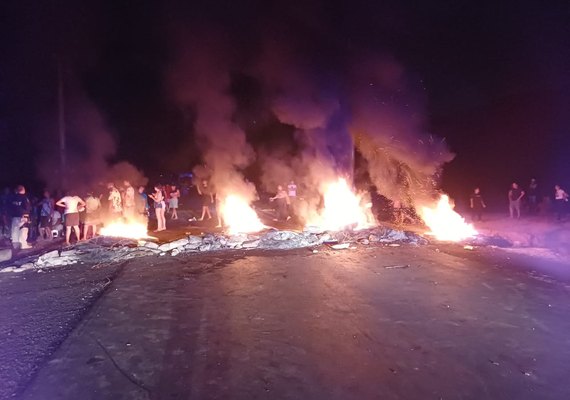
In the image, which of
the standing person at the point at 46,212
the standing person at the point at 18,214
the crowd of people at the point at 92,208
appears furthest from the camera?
the standing person at the point at 46,212

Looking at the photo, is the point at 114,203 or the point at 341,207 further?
the point at 341,207

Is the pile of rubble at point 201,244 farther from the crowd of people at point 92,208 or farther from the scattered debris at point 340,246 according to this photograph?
the crowd of people at point 92,208

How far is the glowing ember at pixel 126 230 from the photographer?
12.6 m

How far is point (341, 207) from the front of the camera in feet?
52.1

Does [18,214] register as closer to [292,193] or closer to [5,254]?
[5,254]

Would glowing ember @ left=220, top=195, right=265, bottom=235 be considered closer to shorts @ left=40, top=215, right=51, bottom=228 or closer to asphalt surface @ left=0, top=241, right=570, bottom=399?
shorts @ left=40, top=215, right=51, bottom=228

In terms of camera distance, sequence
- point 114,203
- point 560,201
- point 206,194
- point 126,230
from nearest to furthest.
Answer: point 114,203 < point 126,230 < point 560,201 < point 206,194

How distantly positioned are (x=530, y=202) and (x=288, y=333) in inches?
617

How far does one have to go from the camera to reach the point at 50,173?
1688cm

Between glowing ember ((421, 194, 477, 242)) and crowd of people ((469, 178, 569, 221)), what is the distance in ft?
7.63

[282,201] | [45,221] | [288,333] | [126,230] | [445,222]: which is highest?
[282,201]

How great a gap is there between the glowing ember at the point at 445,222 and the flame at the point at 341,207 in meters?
2.11

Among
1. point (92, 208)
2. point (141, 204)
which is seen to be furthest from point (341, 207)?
point (92, 208)

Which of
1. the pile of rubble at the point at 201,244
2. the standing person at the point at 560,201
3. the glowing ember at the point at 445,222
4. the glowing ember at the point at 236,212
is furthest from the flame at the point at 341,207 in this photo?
the standing person at the point at 560,201
